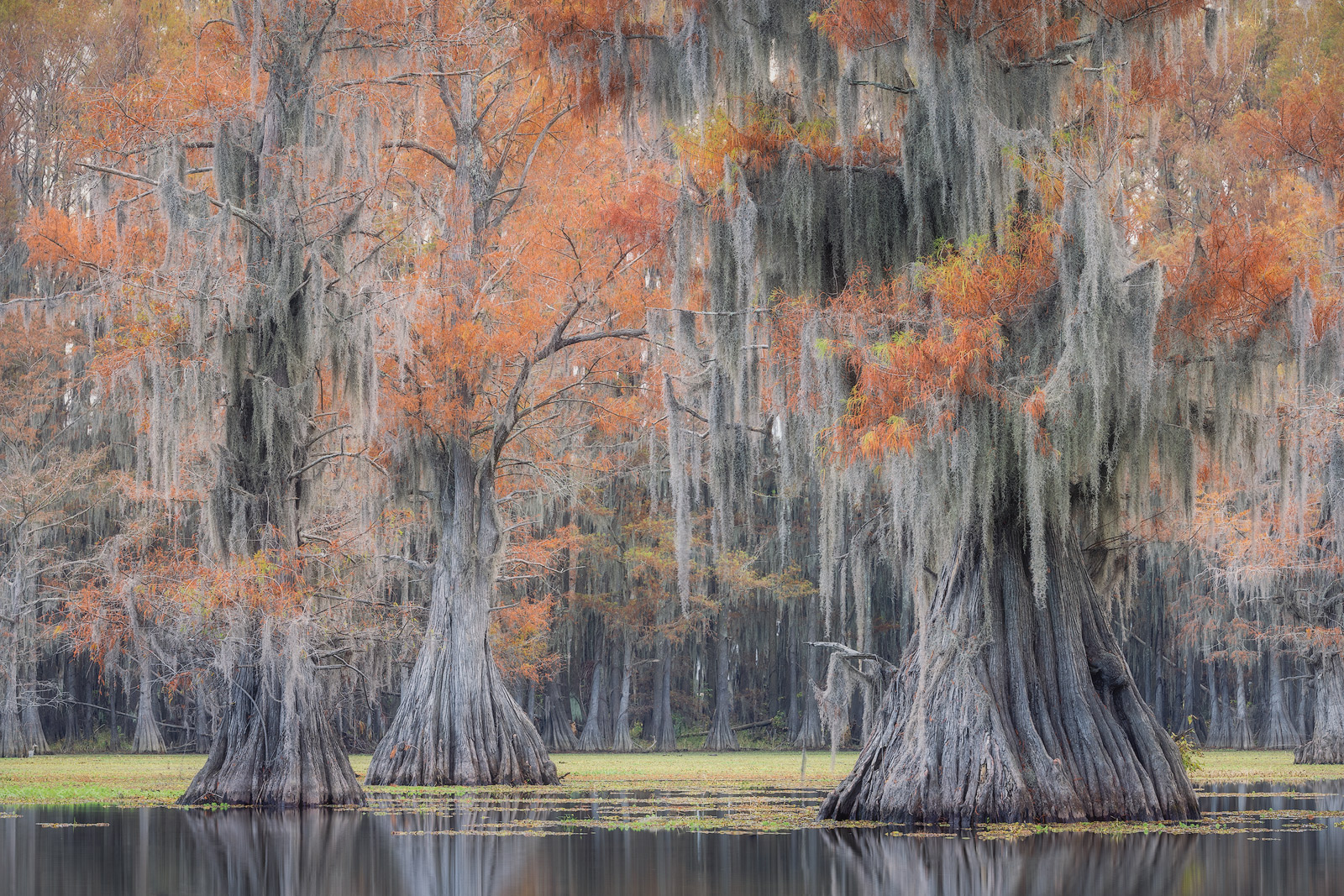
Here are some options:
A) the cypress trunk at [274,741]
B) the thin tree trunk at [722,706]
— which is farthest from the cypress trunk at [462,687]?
the thin tree trunk at [722,706]

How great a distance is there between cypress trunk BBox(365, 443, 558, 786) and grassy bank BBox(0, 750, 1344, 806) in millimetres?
863

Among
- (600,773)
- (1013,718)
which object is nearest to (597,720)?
(600,773)

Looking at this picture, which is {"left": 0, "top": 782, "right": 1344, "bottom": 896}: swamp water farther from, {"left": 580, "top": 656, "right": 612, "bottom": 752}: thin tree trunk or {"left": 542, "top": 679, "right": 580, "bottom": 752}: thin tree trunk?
{"left": 580, "top": 656, "right": 612, "bottom": 752}: thin tree trunk

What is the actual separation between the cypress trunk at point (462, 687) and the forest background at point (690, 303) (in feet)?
0.17

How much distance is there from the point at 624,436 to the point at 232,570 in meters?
18.9

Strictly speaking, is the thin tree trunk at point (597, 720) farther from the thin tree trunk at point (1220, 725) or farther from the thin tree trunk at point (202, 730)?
the thin tree trunk at point (1220, 725)

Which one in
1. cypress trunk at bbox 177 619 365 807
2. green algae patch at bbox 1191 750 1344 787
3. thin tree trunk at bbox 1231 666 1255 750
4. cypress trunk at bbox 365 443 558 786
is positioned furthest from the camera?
thin tree trunk at bbox 1231 666 1255 750

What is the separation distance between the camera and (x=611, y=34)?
12.1 meters

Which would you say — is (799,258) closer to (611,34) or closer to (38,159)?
(611,34)

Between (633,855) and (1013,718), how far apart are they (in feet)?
11.8

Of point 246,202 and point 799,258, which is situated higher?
point 246,202

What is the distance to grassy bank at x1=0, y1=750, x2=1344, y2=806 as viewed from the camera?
51.9 ft

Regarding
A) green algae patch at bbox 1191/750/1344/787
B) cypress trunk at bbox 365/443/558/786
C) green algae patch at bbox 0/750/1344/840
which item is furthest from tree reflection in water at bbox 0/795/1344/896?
cypress trunk at bbox 365/443/558/786

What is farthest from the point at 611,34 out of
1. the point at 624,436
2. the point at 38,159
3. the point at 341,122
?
the point at 38,159
